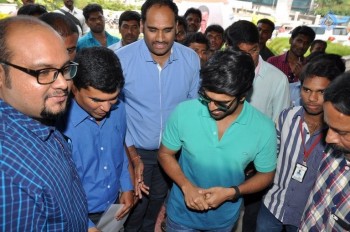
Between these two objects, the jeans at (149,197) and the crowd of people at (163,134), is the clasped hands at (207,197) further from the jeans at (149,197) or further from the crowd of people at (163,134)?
the jeans at (149,197)

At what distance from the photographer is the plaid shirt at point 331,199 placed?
1588 millimetres

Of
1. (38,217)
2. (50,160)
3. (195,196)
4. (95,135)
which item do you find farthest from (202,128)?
(38,217)

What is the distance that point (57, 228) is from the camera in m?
1.31

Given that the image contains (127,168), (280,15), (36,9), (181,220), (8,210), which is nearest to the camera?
(8,210)

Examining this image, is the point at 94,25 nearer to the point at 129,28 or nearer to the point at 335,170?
the point at 129,28

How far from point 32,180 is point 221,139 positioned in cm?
108

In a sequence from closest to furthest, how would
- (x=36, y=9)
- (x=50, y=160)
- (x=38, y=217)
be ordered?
(x=38, y=217)
(x=50, y=160)
(x=36, y=9)

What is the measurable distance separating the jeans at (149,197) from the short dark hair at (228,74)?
1.28 metres

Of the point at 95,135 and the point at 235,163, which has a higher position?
the point at 95,135

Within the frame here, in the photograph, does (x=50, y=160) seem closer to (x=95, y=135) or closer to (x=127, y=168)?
(x=95, y=135)

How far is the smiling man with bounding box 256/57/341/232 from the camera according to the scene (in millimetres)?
2096

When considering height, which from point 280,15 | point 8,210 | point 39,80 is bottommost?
point 280,15

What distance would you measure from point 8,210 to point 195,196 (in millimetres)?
1094

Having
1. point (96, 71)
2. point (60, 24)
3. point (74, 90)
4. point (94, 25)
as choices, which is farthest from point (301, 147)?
point (94, 25)
